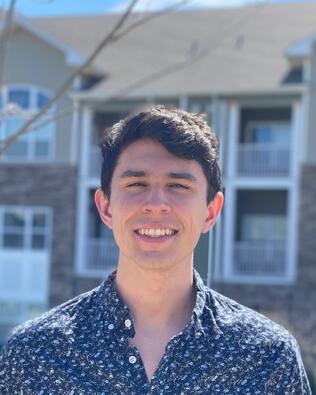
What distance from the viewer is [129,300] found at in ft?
8.68

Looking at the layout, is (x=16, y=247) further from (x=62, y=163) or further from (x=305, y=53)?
(x=305, y=53)

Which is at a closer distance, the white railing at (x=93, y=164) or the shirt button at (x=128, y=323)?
the shirt button at (x=128, y=323)

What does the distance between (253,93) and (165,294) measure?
2203 cm

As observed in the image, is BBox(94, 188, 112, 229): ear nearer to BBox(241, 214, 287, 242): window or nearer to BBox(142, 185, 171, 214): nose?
BBox(142, 185, 171, 214): nose

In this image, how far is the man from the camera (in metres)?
2.51

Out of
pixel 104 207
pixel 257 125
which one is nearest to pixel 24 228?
pixel 257 125

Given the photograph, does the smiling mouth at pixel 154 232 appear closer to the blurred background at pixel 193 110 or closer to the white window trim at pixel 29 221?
the blurred background at pixel 193 110

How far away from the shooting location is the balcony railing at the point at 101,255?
2552cm

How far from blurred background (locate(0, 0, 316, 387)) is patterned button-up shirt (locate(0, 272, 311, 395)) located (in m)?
20.9

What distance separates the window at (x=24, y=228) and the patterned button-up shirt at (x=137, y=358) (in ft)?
78.1

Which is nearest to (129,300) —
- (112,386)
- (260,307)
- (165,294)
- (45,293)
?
(165,294)

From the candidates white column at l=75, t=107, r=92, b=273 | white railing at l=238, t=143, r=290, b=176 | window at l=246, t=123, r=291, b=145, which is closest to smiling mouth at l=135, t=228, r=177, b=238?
white railing at l=238, t=143, r=290, b=176

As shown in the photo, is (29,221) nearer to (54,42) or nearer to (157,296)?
(54,42)

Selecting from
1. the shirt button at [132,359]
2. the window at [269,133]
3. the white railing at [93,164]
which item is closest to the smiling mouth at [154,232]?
the shirt button at [132,359]
